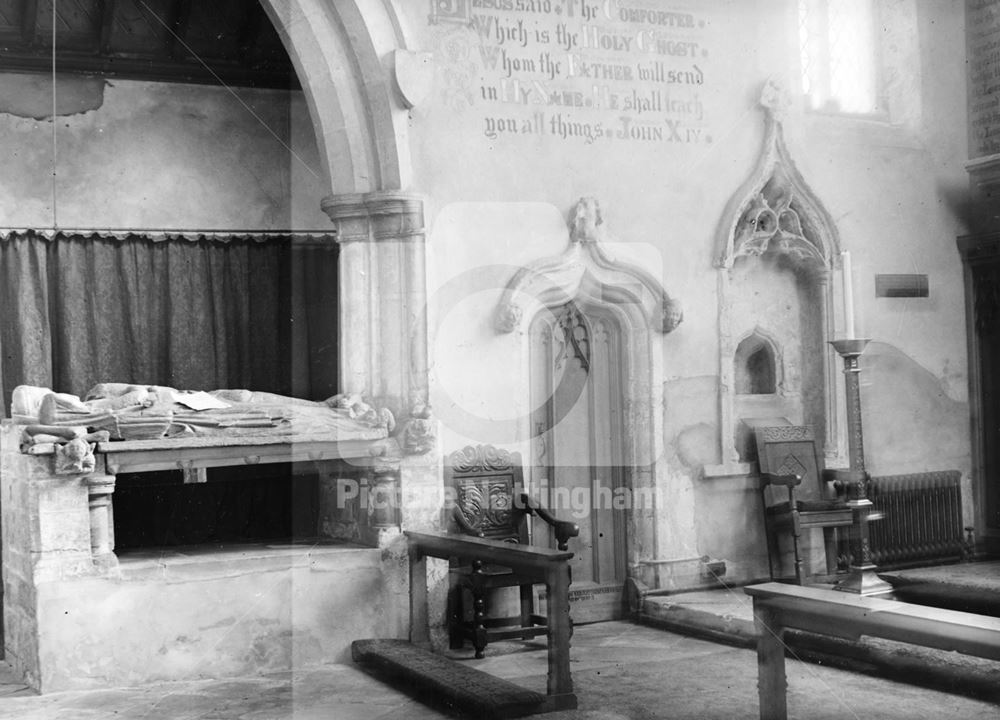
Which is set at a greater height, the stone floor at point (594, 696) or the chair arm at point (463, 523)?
the chair arm at point (463, 523)

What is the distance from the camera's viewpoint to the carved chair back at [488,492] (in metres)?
7.66

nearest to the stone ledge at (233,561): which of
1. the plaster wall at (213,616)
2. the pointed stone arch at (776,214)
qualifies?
the plaster wall at (213,616)

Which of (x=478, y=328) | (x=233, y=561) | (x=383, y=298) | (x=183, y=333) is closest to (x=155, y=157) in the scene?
(x=183, y=333)

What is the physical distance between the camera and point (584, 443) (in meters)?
8.31

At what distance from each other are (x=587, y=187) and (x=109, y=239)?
3.35m

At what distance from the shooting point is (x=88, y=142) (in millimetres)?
8555

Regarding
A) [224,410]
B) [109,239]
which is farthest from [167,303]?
[224,410]

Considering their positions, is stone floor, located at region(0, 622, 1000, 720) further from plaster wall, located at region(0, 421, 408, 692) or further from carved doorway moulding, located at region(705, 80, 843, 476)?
carved doorway moulding, located at region(705, 80, 843, 476)

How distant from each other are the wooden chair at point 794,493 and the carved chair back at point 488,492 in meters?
1.89

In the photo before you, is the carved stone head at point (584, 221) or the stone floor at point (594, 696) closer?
the stone floor at point (594, 696)

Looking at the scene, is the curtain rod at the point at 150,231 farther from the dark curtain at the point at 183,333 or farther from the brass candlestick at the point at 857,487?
the brass candlestick at the point at 857,487

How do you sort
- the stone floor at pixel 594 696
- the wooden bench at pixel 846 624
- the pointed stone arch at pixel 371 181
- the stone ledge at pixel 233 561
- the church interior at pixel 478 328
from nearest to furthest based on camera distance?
the wooden bench at pixel 846 624, the stone floor at pixel 594 696, the stone ledge at pixel 233 561, the church interior at pixel 478 328, the pointed stone arch at pixel 371 181

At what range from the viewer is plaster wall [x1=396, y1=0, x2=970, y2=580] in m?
7.74

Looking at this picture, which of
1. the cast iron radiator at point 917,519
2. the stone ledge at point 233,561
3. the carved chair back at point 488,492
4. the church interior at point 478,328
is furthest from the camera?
the cast iron radiator at point 917,519
